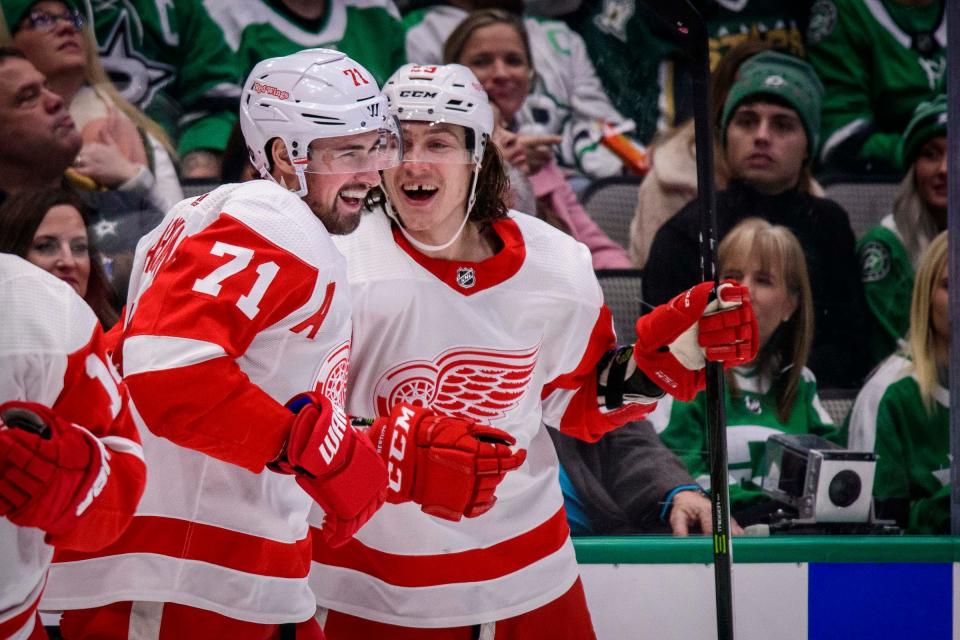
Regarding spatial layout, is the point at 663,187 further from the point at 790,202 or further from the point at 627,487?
the point at 627,487

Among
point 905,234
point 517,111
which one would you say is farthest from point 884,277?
point 517,111

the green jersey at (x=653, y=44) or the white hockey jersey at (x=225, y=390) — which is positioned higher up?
the green jersey at (x=653, y=44)

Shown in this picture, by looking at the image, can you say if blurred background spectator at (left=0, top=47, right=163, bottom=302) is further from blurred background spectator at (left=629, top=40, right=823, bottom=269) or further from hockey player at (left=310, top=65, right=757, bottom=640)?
blurred background spectator at (left=629, top=40, right=823, bottom=269)

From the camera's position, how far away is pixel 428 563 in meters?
2.37

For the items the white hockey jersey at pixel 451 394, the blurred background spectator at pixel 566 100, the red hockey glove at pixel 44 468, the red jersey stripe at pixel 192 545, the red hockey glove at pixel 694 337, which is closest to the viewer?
the red hockey glove at pixel 44 468

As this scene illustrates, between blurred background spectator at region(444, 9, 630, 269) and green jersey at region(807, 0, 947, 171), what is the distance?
0.82 meters

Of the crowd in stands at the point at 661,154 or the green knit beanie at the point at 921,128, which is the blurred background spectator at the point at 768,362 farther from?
the green knit beanie at the point at 921,128

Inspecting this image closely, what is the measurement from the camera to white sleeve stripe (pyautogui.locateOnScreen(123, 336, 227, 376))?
1693 millimetres

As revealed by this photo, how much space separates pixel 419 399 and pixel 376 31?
5.67ft

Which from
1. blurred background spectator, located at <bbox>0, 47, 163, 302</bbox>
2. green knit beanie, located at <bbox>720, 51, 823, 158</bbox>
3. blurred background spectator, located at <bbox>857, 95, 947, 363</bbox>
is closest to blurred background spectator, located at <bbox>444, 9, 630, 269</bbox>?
green knit beanie, located at <bbox>720, 51, 823, 158</bbox>

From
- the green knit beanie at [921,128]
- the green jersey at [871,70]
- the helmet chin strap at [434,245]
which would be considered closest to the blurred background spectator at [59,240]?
the helmet chin strap at [434,245]

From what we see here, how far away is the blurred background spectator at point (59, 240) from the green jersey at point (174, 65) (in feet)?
1.24

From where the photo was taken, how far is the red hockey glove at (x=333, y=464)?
5.73 ft

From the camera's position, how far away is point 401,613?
2.34 m
